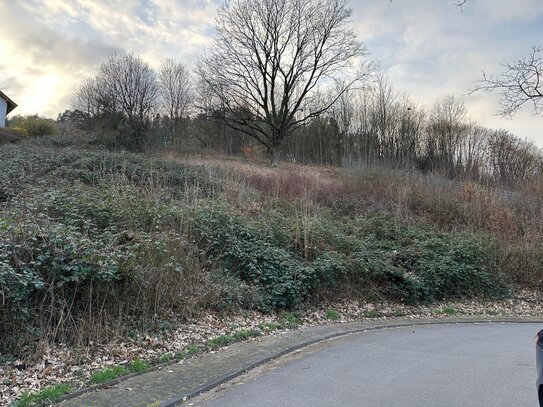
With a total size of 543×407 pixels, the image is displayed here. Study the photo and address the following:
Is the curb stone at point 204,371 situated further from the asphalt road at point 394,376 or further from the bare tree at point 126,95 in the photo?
the bare tree at point 126,95

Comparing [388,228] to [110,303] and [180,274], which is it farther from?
[110,303]

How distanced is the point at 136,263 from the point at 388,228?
1224 cm

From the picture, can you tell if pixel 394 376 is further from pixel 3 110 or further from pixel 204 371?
pixel 3 110

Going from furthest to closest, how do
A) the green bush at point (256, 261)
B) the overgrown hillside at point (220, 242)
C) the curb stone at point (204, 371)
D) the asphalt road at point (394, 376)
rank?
the green bush at point (256, 261), the overgrown hillside at point (220, 242), the asphalt road at point (394, 376), the curb stone at point (204, 371)

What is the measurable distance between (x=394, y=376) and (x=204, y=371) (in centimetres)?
282

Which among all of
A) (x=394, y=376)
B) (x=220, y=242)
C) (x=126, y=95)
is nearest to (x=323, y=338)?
(x=394, y=376)

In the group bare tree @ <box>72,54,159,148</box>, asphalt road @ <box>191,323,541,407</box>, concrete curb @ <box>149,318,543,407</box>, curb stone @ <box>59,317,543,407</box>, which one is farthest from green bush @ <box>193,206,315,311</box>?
bare tree @ <box>72,54,159,148</box>

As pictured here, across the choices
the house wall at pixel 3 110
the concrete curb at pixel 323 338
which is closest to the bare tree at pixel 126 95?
the house wall at pixel 3 110

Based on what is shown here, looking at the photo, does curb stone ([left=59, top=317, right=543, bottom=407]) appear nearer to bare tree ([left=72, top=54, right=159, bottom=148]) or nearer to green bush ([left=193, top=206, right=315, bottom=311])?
green bush ([left=193, top=206, right=315, bottom=311])

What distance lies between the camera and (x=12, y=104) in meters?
52.6

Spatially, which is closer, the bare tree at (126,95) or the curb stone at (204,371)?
the curb stone at (204,371)

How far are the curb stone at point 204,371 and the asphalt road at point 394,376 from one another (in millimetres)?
212

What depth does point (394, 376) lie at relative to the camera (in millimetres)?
6547

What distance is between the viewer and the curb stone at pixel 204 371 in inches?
206
